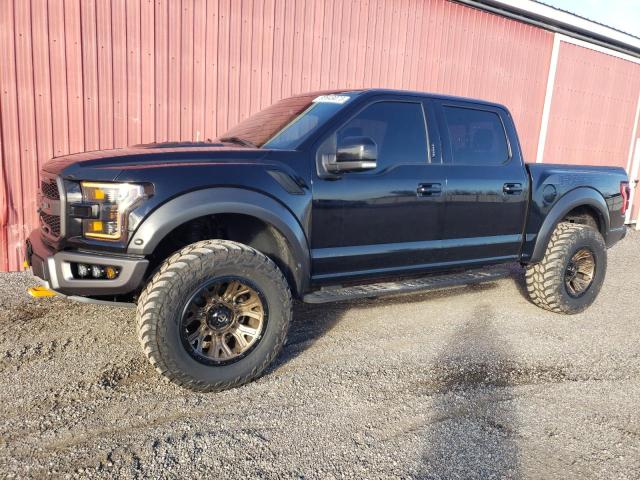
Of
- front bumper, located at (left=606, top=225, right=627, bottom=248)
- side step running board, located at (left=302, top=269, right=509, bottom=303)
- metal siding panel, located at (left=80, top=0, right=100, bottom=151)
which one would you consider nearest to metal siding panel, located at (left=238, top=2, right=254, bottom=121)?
metal siding panel, located at (left=80, top=0, right=100, bottom=151)

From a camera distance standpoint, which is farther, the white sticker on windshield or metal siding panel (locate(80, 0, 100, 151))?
metal siding panel (locate(80, 0, 100, 151))

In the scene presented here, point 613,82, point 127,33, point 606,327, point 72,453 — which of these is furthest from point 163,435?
point 613,82

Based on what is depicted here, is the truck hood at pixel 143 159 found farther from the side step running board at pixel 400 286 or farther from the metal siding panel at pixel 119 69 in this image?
the metal siding panel at pixel 119 69

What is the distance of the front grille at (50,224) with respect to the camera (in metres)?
2.86

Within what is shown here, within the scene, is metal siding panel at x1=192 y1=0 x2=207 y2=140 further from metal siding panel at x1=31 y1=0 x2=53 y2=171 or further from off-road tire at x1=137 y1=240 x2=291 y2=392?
off-road tire at x1=137 y1=240 x2=291 y2=392

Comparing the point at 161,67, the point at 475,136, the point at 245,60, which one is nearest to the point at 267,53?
the point at 245,60

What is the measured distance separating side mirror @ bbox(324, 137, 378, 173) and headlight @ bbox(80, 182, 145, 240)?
1222mm

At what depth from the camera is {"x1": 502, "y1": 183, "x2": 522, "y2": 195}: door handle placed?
4.19 metres

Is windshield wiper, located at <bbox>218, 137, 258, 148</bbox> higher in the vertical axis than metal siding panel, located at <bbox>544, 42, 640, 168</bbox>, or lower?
lower

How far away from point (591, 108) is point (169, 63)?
911cm

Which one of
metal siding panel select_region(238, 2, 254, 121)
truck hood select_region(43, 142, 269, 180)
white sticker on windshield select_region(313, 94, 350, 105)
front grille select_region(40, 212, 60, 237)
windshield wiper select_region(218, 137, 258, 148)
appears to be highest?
metal siding panel select_region(238, 2, 254, 121)

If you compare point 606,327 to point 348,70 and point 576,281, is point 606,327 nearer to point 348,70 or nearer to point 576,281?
point 576,281

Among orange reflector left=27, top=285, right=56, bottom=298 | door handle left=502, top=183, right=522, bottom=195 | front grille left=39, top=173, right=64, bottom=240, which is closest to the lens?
front grille left=39, top=173, right=64, bottom=240

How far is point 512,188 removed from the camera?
4234mm
